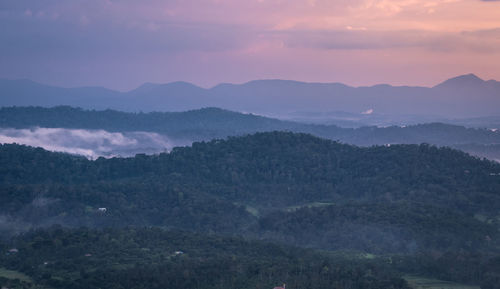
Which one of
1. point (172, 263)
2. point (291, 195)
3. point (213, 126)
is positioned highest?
point (213, 126)

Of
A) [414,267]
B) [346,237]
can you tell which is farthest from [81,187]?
[414,267]

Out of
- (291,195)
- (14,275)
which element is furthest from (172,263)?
(291,195)

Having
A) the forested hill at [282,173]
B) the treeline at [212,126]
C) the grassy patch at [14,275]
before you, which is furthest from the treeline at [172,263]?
the treeline at [212,126]

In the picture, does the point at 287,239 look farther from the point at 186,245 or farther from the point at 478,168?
the point at 478,168

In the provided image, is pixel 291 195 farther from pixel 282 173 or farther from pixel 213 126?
pixel 213 126

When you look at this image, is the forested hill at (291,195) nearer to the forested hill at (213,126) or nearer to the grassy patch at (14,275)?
the grassy patch at (14,275)

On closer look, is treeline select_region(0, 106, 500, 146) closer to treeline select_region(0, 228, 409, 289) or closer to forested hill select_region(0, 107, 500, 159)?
forested hill select_region(0, 107, 500, 159)

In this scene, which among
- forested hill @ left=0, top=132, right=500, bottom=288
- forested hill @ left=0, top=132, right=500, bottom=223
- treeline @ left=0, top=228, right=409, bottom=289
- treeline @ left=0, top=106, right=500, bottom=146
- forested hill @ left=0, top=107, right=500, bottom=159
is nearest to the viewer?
treeline @ left=0, top=228, right=409, bottom=289

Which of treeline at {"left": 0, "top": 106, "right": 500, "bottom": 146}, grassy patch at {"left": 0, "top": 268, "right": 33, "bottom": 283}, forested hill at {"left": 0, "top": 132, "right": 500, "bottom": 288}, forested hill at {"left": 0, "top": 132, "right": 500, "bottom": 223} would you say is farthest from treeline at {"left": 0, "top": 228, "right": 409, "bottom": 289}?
treeline at {"left": 0, "top": 106, "right": 500, "bottom": 146}
